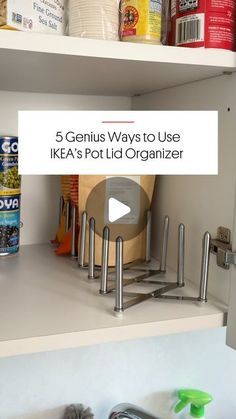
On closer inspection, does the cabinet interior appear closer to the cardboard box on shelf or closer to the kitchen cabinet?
the kitchen cabinet

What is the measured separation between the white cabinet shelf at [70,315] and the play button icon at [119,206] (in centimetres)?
10

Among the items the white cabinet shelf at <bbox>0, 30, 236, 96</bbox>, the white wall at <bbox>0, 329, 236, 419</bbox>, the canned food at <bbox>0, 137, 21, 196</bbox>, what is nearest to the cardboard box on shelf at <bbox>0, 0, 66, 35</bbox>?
the white cabinet shelf at <bbox>0, 30, 236, 96</bbox>

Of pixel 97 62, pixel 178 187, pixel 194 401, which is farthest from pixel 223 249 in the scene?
pixel 194 401

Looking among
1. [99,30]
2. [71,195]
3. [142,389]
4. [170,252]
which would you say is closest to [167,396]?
[142,389]

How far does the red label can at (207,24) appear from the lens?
Answer: 1.83ft

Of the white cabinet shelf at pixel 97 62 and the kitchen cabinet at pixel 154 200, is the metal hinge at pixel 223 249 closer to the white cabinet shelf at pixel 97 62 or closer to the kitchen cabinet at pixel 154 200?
the kitchen cabinet at pixel 154 200

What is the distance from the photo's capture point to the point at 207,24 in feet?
1.83

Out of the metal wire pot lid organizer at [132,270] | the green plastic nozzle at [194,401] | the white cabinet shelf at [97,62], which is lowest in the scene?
the green plastic nozzle at [194,401]

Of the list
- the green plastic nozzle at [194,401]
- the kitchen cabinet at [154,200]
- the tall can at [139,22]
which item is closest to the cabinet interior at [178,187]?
the kitchen cabinet at [154,200]

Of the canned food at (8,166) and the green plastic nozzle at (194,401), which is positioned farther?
the green plastic nozzle at (194,401)

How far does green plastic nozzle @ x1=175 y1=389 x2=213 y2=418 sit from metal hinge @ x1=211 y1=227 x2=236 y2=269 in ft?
1.26

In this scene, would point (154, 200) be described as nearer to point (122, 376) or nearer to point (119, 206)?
point (119, 206)

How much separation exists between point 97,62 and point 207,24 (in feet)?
0.46

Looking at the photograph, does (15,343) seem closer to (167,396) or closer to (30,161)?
(30,161)
